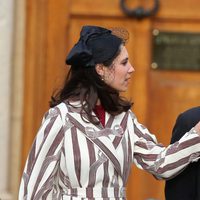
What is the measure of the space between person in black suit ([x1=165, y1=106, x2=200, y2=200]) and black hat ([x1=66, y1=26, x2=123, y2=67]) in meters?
0.45

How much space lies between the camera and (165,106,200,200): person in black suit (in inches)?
192

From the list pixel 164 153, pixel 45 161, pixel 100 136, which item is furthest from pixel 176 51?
pixel 45 161

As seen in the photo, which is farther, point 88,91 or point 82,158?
point 88,91

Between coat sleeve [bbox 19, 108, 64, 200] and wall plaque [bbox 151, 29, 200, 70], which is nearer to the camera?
coat sleeve [bbox 19, 108, 64, 200]

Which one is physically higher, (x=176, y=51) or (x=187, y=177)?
(x=176, y=51)

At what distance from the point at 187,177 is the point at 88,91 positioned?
59 centimetres

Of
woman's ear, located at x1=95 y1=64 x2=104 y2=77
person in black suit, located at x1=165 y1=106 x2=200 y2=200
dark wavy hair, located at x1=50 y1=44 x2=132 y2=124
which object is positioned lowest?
person in black suit, located at x1=165 y1=106 x2=200 y2=200

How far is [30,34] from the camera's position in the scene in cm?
725

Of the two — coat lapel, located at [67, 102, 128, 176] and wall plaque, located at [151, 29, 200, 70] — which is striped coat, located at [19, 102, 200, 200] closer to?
coat lapel, located at [67, 102, 128, 176]

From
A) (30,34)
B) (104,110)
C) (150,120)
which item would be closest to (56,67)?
(30,34)

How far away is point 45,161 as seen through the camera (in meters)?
4.77

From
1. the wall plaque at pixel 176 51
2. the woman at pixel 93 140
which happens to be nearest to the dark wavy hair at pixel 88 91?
the woman at pixel 93 140

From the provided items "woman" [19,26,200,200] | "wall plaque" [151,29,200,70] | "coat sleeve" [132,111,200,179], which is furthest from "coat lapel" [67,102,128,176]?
"wall plaque" [151,29,200,70]

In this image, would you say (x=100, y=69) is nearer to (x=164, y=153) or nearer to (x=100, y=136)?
(x=100, y=136)
